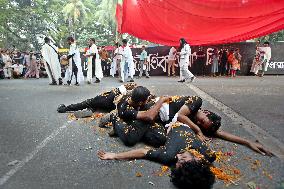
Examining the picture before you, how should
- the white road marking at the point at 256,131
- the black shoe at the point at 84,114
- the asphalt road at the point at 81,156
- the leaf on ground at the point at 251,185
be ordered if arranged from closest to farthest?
the leaf on ground at the point at 251,185 → the asphalt road at the point at 81,156 → the white road marking at the point at 256,131 → the black shoe at the point at 84,114

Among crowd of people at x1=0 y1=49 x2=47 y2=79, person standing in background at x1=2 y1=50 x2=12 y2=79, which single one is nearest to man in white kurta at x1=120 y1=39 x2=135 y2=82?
crowd of people at x1=0 y1=49 x2=47 y2=79

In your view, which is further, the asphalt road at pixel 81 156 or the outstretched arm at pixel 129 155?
the outstretched arm at pixel 129 155

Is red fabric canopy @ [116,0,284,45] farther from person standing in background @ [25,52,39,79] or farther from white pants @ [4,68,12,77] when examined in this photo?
white pants @ [4,68,12,77]

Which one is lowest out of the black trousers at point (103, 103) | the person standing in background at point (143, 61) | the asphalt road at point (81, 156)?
the asphalt road at point (81, 156)

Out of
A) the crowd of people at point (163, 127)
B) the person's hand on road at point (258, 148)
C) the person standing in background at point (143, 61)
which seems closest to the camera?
the crowd of people at point (163, 127)

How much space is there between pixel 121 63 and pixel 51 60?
3219mm

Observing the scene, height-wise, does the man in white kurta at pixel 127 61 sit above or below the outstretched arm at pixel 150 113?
above

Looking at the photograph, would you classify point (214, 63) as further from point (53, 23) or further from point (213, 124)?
point (53, 23)

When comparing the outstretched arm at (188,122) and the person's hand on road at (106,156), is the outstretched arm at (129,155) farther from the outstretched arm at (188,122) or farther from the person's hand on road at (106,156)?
the outstretched arm at (188,122)

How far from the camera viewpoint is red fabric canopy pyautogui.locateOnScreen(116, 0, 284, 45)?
657 centimetres

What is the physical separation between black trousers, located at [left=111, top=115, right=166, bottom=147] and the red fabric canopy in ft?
10.6

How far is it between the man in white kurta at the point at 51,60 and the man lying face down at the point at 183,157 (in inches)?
387

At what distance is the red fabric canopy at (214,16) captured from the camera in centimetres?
657

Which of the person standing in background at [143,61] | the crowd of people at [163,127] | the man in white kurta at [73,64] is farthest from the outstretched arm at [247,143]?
the person standing in background at [143,61]
